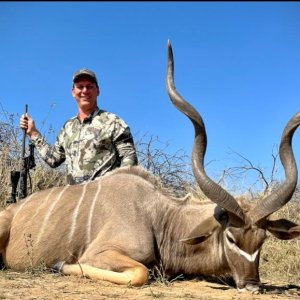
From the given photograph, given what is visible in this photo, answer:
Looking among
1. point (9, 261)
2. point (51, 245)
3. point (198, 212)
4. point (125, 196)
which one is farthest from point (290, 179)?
point (9, 261)

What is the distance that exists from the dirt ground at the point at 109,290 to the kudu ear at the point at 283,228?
0.36 metres

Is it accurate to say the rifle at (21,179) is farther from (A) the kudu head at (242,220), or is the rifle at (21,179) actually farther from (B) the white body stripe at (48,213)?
(A) the kudu head at (242,220)

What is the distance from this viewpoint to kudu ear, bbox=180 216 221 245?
3594 mm

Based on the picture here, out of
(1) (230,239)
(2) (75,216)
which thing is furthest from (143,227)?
(1) (230,239)

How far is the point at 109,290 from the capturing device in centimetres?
311

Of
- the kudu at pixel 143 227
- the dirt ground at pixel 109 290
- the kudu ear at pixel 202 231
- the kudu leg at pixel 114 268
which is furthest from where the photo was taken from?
the kudu ear at pixel 202 231

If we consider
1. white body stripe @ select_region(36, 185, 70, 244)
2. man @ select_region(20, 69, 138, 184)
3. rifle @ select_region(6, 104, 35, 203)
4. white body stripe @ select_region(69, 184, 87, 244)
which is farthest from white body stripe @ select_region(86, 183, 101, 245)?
rifle @ select_region(6, 104, 35, 203)

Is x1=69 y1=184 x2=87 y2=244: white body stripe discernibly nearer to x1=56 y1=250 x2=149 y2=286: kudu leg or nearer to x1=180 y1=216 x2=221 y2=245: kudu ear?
x1=56 y1=250 x2=149 y2=286: kudu leg

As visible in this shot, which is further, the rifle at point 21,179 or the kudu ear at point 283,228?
the rifle at point 21,179

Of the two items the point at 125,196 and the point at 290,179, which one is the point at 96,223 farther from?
the point at 290,179

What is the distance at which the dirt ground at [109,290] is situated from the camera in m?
2.91

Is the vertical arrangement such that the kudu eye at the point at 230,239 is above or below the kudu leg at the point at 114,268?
above

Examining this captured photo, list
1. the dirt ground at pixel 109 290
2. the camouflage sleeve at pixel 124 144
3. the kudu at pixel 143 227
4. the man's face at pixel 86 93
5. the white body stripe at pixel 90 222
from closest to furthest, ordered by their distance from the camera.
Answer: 1. the dirt ground at pixel 109 290
2. the kudu at pixel 143 227
3. the white body stripe at pixel 90 222
4. the camouflage sleeve at pixel 124 144
5. the man's face at pixel 86 93

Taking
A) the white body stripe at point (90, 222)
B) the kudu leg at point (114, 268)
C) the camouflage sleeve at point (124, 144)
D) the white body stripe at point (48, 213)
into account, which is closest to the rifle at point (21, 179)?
the white body stripe at point (48, 213)
